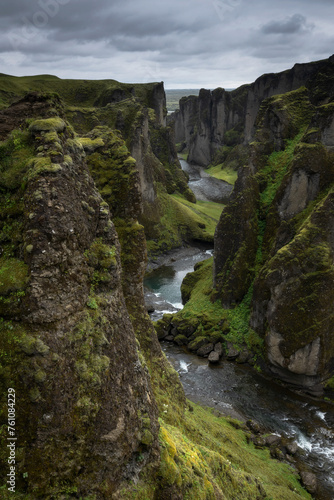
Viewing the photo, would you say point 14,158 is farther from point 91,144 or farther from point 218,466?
point 218,466

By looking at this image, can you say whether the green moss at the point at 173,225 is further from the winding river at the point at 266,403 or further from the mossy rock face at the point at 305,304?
the mossy rock face at the point at 305,304

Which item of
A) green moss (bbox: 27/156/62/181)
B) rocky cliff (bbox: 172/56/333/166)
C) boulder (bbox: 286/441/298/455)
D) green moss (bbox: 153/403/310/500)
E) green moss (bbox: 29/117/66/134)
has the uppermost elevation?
rocky cliff (bbox: 172/56/333/166)

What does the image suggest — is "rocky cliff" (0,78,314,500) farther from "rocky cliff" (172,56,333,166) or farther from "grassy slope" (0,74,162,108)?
"rocky cliff" (172,56,333,166)

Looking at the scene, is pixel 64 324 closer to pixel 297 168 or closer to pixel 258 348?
pixel 258 348

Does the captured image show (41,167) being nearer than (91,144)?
Yes

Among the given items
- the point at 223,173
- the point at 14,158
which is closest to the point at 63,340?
the point at 14,158

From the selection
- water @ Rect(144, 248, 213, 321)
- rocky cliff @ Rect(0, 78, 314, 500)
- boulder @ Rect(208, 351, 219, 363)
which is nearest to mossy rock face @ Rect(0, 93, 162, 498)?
rocky cliff @ Rect(0, 78, 314, 500)

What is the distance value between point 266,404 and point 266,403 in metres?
0.12

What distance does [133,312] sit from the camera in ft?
57.1

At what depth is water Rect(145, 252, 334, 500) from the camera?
2337 centimetres

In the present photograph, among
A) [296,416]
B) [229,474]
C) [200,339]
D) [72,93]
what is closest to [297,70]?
[72,93]

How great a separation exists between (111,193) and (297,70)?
295ft

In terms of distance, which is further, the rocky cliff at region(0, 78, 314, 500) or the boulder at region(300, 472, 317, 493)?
the boulder at region(300, 472, 317, 493)

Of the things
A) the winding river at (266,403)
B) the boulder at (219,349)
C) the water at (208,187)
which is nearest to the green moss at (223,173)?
the water at (208,187)
